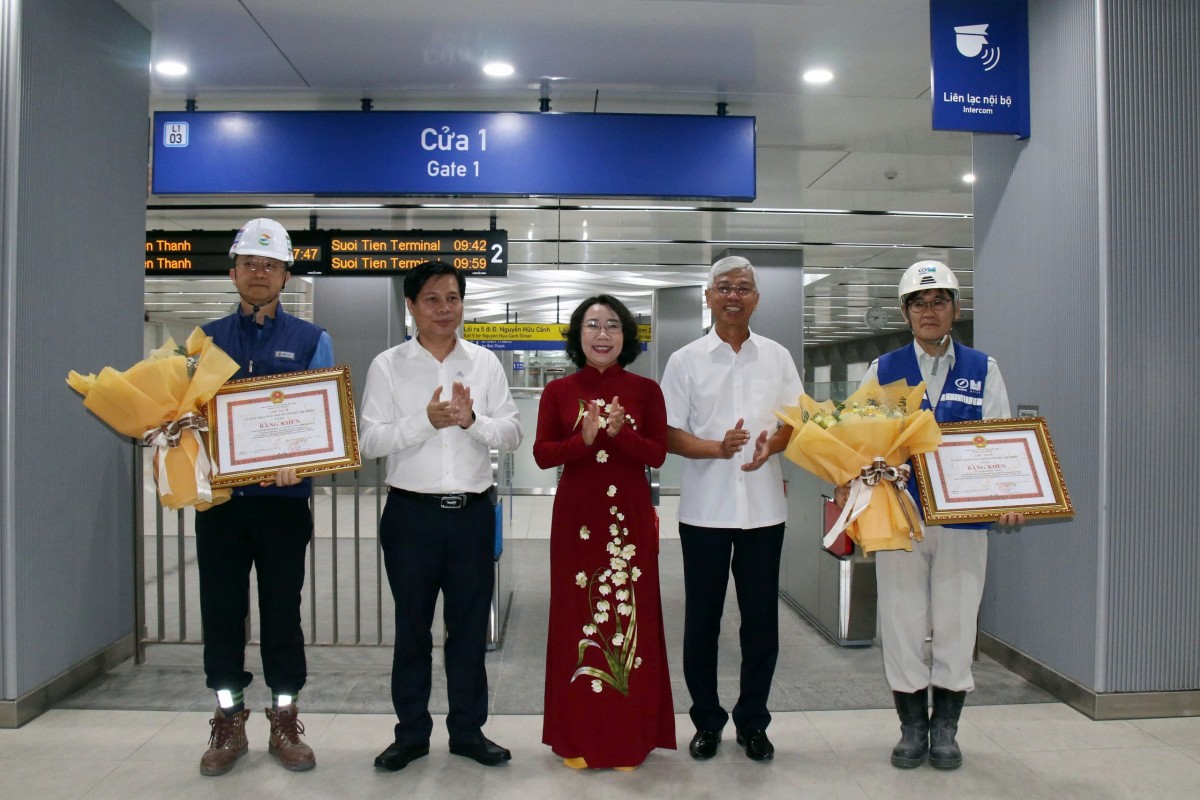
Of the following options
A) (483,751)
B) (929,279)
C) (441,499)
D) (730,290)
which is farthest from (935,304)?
(483,751)

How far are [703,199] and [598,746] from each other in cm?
356

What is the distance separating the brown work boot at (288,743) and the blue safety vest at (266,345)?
2.87ft

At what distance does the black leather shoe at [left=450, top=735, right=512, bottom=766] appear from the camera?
2965 millimetres

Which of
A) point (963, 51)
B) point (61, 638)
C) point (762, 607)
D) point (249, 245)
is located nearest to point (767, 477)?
point (762, 607)

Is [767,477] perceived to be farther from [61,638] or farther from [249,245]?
[61,638]

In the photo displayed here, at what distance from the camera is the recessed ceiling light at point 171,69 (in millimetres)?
5004

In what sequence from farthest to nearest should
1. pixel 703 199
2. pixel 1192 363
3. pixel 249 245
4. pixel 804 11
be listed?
pixel 703 199 → pixel 804 11 → pixel 1192 363 → pixel 249 245

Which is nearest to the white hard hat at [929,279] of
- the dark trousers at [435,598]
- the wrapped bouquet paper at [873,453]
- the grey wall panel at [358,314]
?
the wrapped bouquet paper at [873,453]

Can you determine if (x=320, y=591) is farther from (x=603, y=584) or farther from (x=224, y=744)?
(x=603, y=584)

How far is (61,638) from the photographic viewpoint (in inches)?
141

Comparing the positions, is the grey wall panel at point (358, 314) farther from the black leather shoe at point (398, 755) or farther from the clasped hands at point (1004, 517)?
the clasped hands at point (1004, 517)

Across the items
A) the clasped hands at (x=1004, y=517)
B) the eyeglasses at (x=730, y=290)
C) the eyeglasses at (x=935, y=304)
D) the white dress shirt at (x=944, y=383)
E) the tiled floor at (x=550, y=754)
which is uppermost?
the eyeglasses at (x=730, y=290)

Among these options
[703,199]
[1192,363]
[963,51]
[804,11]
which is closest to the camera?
[1192,363]

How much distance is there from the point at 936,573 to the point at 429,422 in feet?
6.56
